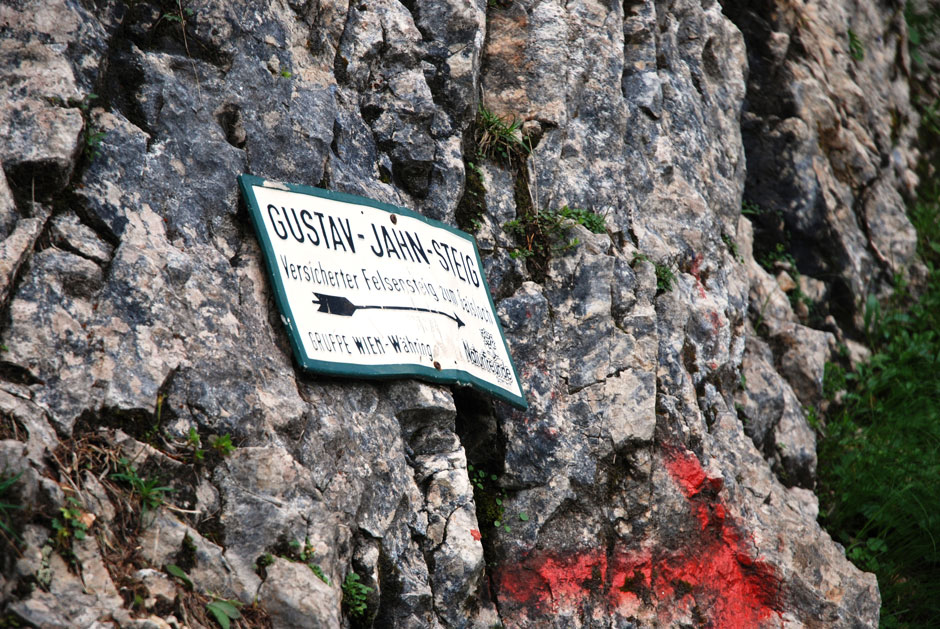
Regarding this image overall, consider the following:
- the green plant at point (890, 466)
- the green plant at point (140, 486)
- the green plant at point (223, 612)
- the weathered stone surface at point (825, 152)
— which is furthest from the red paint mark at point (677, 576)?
the weathered stone surface at point (825, 152)

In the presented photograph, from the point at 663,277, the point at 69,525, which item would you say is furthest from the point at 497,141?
the point at 69,525

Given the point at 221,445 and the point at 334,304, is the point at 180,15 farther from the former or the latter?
the point at 221,445

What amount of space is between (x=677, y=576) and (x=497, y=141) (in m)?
2.48

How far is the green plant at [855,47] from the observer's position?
893 cm

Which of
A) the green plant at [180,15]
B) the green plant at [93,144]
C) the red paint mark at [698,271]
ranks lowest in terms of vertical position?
the green plant at [93,144]

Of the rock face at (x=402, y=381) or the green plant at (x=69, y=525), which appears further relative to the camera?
the rock face at (x=402, y=381)

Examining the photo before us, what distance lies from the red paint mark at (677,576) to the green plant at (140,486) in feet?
5.83

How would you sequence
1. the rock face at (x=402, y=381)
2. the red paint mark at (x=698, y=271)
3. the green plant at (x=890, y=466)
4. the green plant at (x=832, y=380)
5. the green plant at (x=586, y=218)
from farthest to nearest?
the green plant at (x=832, y=380), the green plant at (x=890, y=466), the red paint mark at (x=698, y=271), the green plant at (x=586, y=218), the rock face at (x=402, y=381)

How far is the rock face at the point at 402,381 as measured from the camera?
2547mm

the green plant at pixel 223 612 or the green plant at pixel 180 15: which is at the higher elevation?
the green plant at pixel 180 15

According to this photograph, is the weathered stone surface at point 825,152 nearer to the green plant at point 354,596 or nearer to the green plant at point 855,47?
the green plant at point 855,47

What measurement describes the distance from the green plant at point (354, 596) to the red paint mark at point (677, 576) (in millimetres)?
1000

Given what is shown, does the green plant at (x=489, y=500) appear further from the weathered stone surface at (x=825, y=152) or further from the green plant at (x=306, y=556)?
the weathered stone surface at (x=825, y=152)

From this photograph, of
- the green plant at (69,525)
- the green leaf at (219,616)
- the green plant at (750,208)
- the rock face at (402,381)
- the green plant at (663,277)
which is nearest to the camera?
the green plant at (69,525)
